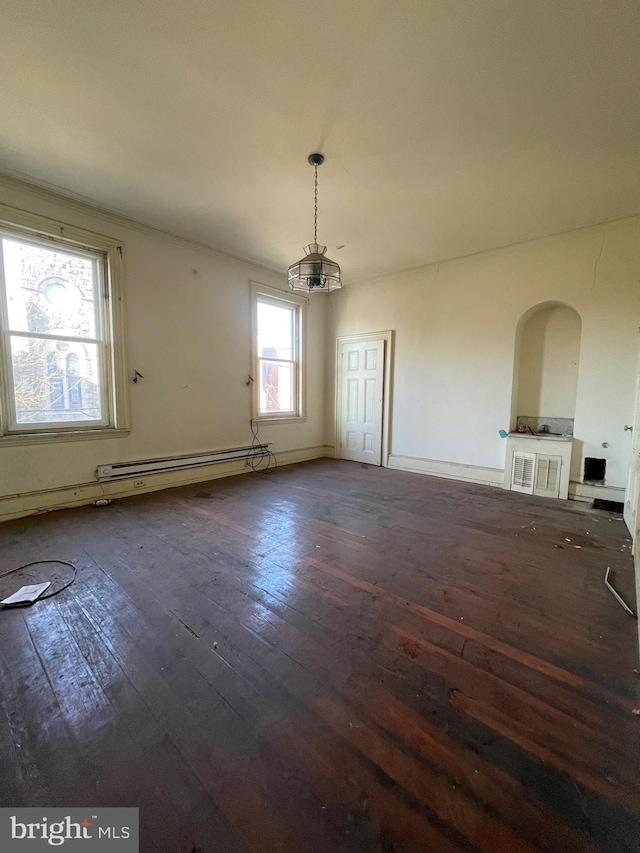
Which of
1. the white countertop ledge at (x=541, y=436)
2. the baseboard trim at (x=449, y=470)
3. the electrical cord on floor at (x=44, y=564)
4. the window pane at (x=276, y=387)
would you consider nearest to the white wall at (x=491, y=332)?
the baseboard trim at (x=449, y=470)

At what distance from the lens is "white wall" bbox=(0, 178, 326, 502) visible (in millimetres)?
3301

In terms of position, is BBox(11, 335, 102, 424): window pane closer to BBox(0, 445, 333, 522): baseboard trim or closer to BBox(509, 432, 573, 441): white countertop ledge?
BBox(0, 445, 333, 522): baseboard trim

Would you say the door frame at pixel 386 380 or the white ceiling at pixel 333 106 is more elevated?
the white ceiling at pixel 333 106

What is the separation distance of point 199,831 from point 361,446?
5.09 meters

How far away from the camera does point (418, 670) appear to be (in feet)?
4.81

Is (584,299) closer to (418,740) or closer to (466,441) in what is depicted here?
(466,441)

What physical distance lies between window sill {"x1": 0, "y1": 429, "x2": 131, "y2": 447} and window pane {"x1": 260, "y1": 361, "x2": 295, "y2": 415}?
2.09 m

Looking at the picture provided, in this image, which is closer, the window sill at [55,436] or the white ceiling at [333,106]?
the white ceiling at [333,106]

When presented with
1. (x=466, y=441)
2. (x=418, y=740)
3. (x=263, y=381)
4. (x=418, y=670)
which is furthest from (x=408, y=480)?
(x=418, y=740)

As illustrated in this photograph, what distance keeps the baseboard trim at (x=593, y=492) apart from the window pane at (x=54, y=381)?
544 centimetres

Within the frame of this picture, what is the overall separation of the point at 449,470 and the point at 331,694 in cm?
399

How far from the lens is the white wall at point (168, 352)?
330cm

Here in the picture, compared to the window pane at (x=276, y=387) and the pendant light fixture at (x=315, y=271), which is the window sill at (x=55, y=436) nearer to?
the window pane at (x=276, y=387)

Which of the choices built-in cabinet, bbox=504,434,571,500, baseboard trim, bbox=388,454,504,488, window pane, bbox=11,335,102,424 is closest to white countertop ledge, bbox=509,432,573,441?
built-in cabinet, bbox=504,434,571,500
